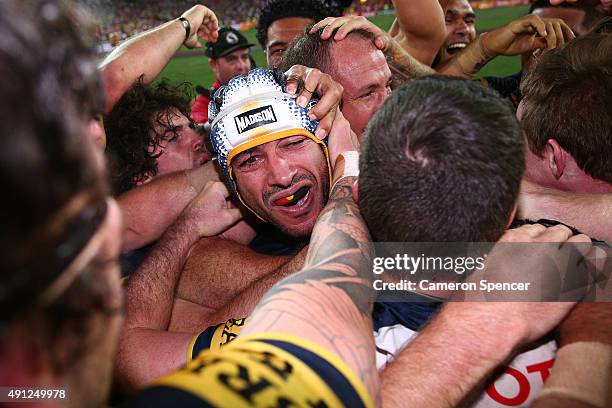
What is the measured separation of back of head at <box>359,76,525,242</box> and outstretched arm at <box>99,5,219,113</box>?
6.38ft

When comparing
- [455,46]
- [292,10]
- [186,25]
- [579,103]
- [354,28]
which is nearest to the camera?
[579,103]

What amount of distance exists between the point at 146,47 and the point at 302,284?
2412 millimetres

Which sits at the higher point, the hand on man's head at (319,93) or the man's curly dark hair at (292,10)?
the hand on man's head at (319,93)

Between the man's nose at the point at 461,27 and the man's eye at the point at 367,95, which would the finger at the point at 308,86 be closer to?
the man's eye at the point at 367,95

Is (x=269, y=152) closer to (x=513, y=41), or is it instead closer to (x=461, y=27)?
(x=513, y=41)

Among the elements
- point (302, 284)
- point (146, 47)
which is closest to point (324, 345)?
point (302, 284)

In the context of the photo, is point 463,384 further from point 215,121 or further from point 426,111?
point 215,121

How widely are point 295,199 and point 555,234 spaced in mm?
1359

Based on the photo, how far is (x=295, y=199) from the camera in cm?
281

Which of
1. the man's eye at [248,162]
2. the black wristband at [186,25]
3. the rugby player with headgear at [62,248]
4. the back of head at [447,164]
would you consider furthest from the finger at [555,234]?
the black wristband at [186,25]

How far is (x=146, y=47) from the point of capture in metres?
3.32

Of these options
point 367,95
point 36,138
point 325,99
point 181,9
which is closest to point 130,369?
point 325,99

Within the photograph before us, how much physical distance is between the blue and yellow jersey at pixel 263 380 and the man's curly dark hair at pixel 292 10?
15.4 ft

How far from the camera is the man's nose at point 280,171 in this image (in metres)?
2.75
